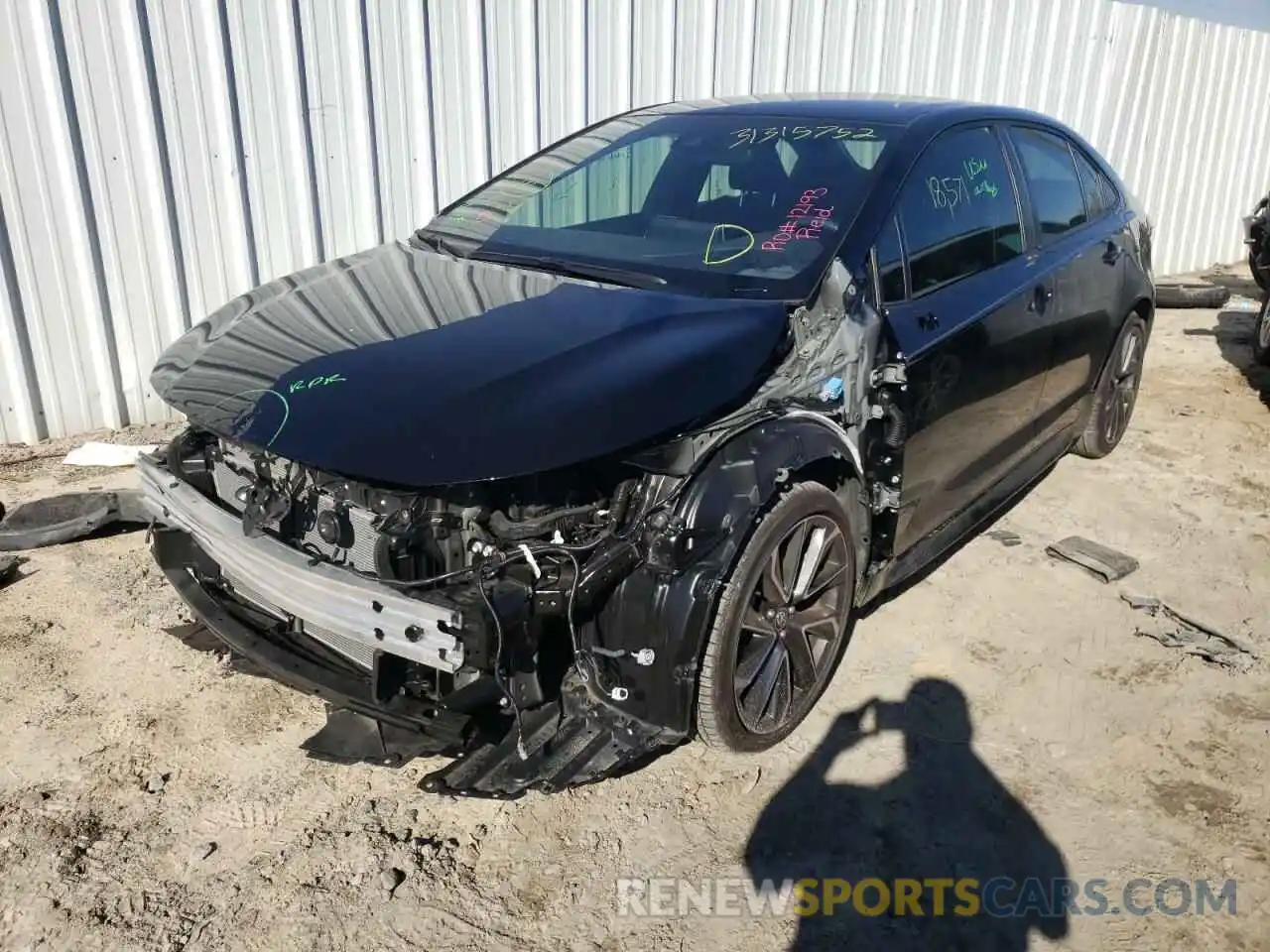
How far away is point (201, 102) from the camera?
514 centimetres

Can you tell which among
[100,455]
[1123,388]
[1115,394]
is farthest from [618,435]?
[1123,388]

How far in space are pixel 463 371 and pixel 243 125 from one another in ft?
11.9

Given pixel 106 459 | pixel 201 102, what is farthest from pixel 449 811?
pixel 201 102

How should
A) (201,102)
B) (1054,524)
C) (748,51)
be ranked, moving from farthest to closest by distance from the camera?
1. (748,51)
2. (201,102)
3. (1054,524)

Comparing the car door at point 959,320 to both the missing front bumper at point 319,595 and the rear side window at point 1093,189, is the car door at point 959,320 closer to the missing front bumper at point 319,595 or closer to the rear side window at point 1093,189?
the rear side window at point 1093,189

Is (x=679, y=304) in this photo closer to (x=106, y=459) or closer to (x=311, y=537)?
(x=311, y=537)

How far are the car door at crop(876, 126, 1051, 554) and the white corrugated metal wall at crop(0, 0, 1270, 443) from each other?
339 centimetres

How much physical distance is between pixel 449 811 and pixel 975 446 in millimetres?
2230

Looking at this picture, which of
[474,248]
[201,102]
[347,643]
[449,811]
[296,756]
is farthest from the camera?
[201,102]

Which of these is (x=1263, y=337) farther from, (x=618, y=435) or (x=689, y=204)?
(x=618, y=435)

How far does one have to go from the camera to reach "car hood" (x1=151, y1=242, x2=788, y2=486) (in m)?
2.29

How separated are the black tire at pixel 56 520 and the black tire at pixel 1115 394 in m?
4.59

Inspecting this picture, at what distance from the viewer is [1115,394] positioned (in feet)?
17.3

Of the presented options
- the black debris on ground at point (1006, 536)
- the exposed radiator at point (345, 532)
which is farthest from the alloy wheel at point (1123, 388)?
the exposed radiator at point (345, 532)
